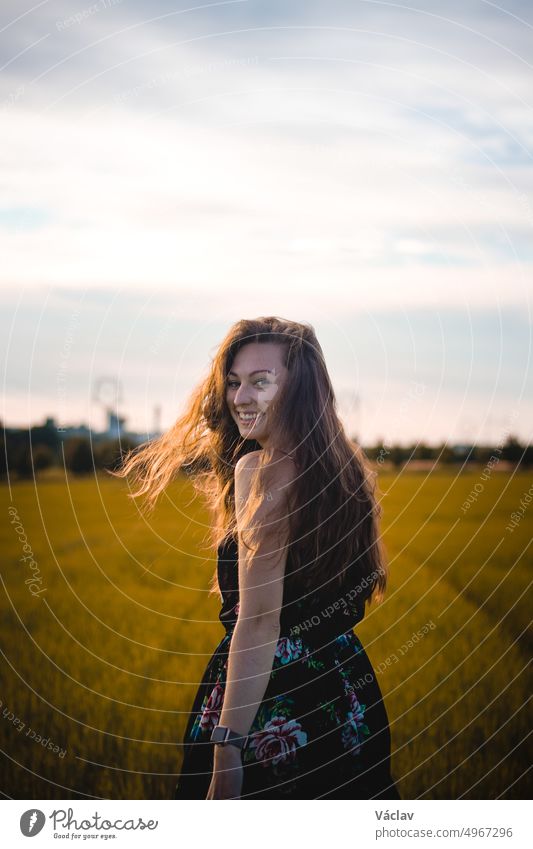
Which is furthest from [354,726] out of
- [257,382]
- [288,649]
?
[257,382]

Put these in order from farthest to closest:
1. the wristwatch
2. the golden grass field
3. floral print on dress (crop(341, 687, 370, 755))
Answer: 1. the golden grass field
2. floral print on dress (crop(341, 687, 370, 755))
3. the wristwatch

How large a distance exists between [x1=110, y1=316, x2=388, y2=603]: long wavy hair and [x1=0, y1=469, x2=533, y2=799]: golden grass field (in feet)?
1.14

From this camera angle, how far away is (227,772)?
227 centimetres

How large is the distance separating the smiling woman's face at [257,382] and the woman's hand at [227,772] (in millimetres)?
854

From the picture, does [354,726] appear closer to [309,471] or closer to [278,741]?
[278,741]

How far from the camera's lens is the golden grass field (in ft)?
12.7

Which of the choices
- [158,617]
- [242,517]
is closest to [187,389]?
[242,517]

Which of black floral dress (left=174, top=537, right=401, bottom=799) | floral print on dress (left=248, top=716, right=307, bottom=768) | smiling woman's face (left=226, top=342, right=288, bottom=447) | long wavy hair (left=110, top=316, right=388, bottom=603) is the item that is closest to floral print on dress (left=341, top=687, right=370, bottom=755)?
black floral dress (left=174, top=537, right=401, bottom=799)

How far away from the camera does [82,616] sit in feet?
22.1

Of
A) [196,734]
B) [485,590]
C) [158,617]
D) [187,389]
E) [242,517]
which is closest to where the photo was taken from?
[242,517]

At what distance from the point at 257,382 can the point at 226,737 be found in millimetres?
990

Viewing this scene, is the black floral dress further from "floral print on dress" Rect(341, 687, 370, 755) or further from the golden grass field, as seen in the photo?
the golden grass field
